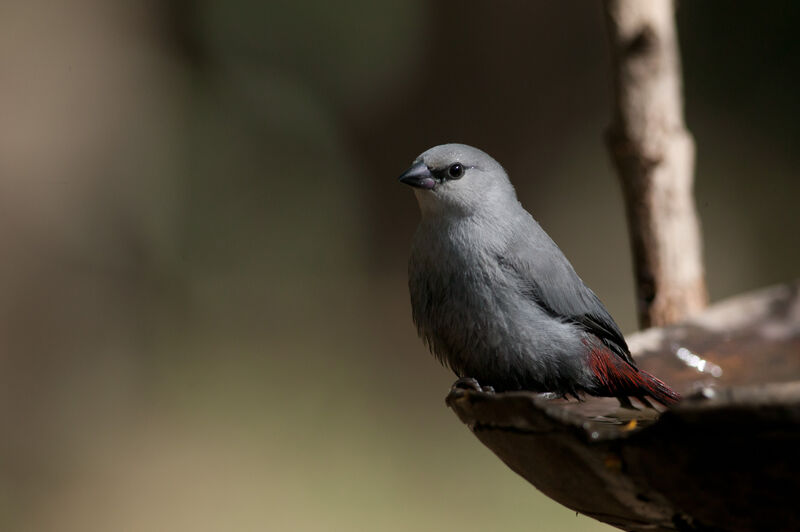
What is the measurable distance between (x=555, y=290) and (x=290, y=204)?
3.58 metres

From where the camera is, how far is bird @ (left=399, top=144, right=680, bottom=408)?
2.09m

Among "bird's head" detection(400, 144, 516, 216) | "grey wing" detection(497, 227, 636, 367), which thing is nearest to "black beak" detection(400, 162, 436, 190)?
"bird's head" detection(400, 144, 516, 216)

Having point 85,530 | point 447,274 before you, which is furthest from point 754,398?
point 85,530

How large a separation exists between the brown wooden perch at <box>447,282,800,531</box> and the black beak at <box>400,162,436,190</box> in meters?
0.67

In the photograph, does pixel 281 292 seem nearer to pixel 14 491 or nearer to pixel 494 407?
pixel 14 491

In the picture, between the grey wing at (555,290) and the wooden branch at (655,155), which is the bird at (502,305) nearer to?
the grey wing at (555,290)

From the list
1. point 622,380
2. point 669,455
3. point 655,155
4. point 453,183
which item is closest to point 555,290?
point 622,380

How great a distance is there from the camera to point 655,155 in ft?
8.87

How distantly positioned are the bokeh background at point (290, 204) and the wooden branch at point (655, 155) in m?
2.30

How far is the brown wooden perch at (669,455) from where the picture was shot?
42.7 inches

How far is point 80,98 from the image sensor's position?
5.03 m

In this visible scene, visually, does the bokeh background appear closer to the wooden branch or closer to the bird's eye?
the wooden branch

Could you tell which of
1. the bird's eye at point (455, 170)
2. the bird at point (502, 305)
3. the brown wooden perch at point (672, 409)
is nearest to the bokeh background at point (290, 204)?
the brown wooden perch at point (672, 409)

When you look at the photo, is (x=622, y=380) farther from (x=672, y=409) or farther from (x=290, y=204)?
(x=290, y=204)
